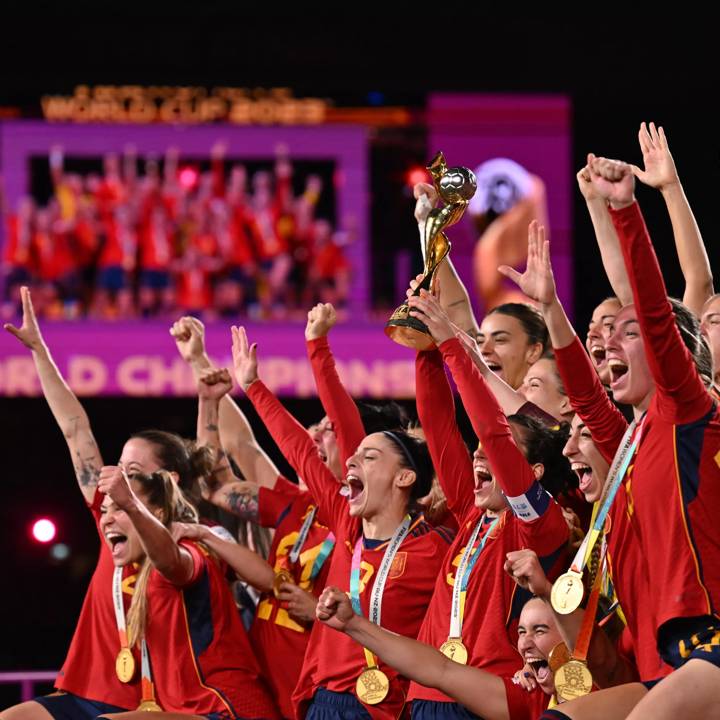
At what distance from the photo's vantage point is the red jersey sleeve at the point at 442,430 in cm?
414

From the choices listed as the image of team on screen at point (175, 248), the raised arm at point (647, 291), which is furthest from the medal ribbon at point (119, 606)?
the image of team on screen at point (175, 248)

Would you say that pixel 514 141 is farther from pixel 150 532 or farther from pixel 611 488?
pixel 611 488

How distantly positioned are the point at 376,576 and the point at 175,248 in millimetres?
4674

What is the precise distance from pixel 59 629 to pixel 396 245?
Result: 377cm

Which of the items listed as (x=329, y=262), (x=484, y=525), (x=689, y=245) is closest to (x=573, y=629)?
(x=484, y=525)

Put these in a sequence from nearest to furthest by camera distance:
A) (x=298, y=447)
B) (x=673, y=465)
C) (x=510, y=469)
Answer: (x=673, y=465), (x=510, y=469), (x=298, y=447)

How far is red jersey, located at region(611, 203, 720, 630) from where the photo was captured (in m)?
3.04

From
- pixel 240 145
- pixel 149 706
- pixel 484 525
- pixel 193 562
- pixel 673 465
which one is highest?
pixel 240 145

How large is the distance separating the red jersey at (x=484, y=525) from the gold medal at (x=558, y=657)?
311 mm

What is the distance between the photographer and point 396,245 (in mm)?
8695

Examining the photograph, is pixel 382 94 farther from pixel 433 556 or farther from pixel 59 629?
pixel 433 556

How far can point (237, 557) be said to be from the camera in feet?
15.5

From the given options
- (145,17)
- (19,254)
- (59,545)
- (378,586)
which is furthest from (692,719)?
(59,545)

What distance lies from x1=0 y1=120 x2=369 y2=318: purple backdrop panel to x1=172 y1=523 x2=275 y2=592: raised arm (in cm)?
397
